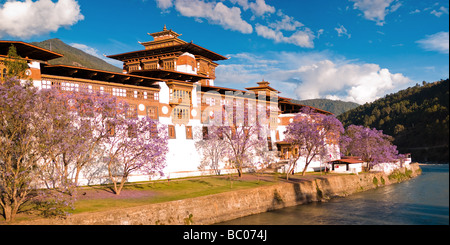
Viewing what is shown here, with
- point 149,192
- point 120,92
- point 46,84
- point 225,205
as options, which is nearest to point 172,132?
point 120,92

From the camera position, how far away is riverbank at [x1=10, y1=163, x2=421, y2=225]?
25625 millimetres

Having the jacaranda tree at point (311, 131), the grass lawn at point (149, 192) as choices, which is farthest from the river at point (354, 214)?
the jacaranda tree at point (311, 131)

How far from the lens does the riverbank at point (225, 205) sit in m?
25.6

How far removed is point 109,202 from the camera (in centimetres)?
2942

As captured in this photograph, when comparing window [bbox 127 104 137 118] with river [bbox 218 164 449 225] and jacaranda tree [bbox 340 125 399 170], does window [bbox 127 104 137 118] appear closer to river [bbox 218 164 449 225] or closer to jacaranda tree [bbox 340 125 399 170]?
river [bbox 218 164 449 225]

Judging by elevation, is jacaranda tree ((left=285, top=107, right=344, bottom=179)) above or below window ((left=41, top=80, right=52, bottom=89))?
below

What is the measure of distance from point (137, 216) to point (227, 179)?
2214 cm

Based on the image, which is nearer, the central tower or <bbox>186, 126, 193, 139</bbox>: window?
<bbox>186, 126, 193, 139</bbox>: window

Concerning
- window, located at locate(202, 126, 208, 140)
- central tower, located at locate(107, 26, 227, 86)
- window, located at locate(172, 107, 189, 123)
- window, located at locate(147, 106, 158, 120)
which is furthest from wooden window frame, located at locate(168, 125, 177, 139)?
central tower, located at locate(107, 26, 227, 86)

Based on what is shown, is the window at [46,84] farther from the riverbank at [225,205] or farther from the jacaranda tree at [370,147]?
the jacaranda tree at [370,147]

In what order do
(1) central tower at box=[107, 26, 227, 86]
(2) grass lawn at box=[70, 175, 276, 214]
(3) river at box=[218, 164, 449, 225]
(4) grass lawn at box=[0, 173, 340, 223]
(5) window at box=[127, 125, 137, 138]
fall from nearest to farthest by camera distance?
(4) grass lawn at box=[0, 173, 340, 223] < (2) grass lawn at box=[70, 175, 276, 214] < (3) river at box=[218, 164, 449, 225] < (5) window at box=[127, 125, 137, 138] < (1) central tower at box=[107, 26, 227, 86]

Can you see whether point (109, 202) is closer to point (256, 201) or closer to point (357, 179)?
point (256, 201)
